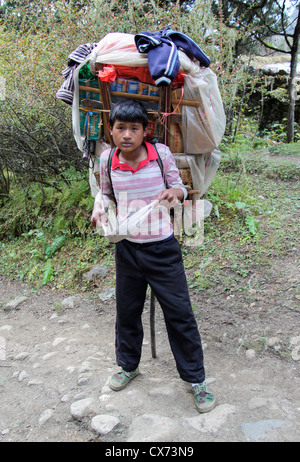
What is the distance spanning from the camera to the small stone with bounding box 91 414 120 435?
7.07ft

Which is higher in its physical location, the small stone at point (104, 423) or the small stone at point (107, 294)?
the small stone at point (104, 423)

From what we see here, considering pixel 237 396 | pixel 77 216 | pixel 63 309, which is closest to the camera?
pixel 237 396

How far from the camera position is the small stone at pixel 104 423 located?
2.16 metres

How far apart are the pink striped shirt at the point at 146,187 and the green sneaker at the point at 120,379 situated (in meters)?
1.05

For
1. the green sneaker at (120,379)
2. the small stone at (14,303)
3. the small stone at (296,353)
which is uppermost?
the small stone at (296,353)

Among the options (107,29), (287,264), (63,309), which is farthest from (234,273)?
(107,29)

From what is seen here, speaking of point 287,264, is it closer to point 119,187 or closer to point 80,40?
point 119,187

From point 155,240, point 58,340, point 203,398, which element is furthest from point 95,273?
point 203,398

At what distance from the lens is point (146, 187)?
226cm

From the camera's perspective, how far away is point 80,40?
491 cm

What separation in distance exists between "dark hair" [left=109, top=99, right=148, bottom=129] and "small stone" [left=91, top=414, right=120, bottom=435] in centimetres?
184

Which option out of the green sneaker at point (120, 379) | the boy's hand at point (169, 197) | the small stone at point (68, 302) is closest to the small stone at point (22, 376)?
the green sneaker at point (120, 379)

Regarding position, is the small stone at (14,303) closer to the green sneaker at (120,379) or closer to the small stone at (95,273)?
the small stone at (95,273)

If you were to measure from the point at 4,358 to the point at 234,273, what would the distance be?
98.1 inches
